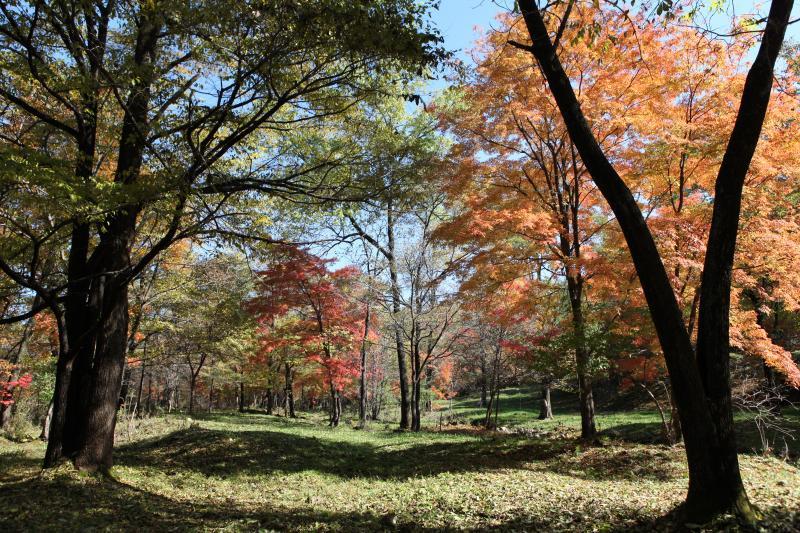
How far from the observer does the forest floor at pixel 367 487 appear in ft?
15.8

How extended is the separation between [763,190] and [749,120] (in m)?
6.18

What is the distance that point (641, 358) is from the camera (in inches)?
617

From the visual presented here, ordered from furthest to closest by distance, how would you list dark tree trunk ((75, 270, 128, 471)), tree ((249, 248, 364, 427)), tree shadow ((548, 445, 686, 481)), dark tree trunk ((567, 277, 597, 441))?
tree ((249, 248, 364, 427)) → dark tree trunk ((567, 277, 597, 441)) → tree shadow ((548, 445, 686, 481)) → dark tree trunk ((75, 270, 128, 471))

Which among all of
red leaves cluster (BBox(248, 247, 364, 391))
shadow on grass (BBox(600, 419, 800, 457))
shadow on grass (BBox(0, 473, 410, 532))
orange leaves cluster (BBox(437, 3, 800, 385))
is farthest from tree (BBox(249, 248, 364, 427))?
shadow on grass (BBox(0, 473, 410, 532))

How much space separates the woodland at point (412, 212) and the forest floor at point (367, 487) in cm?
6

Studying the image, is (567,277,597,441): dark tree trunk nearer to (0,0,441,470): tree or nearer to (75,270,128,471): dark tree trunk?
(0,0,441,470): tree

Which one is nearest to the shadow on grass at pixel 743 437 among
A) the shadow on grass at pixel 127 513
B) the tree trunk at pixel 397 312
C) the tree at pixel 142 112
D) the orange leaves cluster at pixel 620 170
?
the orange leaves cluster at pixel 620 170

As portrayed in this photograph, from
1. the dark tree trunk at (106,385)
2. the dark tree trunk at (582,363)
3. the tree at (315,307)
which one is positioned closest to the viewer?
the dark tree trunk at (106,385)

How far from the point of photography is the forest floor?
15.8 ft

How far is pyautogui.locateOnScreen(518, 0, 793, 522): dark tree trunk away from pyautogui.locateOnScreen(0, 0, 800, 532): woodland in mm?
19

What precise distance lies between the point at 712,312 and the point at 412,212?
21.9 feet

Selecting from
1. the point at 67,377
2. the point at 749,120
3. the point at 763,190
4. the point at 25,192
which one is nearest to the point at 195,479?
the point at 67,377

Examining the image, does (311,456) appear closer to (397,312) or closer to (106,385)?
(106,385)

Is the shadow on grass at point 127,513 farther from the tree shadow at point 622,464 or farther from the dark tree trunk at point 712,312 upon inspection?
the tree shadow at point 622,464
